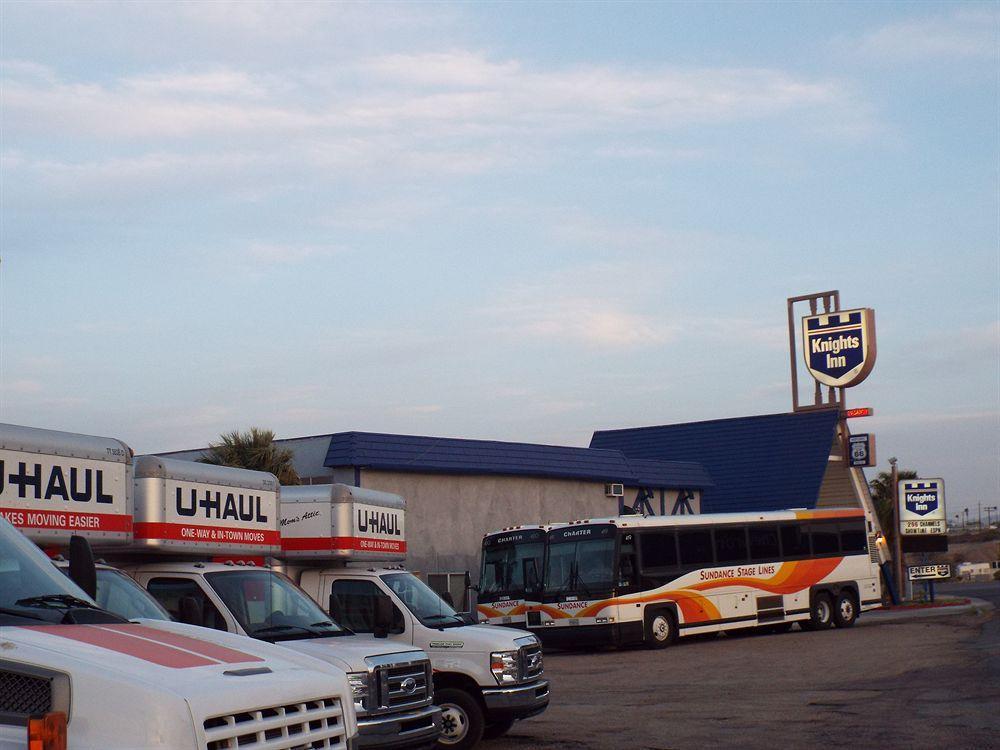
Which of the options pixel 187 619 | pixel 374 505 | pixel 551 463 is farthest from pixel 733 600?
pixel 187 619

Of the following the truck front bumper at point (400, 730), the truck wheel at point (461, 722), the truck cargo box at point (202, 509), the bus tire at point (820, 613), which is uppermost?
the truck cargo box at point (202, 509)

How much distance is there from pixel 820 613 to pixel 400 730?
24749mm

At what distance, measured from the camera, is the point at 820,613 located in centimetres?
3300

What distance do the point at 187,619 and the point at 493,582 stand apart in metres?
21.0

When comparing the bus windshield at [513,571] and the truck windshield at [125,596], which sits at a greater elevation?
the truck windshield at [125,596]

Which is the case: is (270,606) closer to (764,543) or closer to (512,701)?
(512,701)

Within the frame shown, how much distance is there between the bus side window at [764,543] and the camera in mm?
31438

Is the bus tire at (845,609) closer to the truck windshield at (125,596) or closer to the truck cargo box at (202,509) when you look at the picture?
the truck cargo box at (202,509)

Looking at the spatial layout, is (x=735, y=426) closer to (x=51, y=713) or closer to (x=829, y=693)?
(x=829, y=693)

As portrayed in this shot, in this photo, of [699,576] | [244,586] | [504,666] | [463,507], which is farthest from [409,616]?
[463,507]

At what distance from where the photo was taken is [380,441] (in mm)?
32844

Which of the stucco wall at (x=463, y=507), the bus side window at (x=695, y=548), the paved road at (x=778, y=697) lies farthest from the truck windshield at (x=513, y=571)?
the stucco wall at (x=463, y=507)

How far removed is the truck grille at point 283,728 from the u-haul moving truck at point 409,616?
614 centimetres

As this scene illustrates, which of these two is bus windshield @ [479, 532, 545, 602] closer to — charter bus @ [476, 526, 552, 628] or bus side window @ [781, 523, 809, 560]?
charter bus @ [476, 526, 552, 628]
